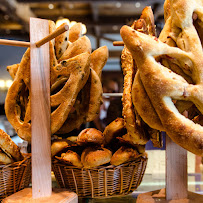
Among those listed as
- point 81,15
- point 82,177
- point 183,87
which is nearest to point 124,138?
point 82,177

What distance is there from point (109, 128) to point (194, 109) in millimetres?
313

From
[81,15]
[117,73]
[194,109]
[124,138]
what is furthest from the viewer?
[81,15]

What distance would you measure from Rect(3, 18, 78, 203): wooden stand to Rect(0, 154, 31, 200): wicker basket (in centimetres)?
4

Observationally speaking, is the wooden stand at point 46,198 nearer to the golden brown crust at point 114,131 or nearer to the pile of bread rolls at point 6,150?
the pile of bread rolls at point 6,150

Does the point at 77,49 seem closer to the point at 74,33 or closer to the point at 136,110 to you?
the point at 74,33

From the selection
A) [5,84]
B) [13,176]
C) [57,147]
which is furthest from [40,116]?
[5,84]

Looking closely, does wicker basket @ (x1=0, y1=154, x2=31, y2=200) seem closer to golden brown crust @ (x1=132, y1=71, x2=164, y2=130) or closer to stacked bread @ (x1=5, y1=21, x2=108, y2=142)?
stacked bread @ (x1=5, y1=21, x2=108, y2=142)

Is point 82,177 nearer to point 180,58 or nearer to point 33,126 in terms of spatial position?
point 33,126

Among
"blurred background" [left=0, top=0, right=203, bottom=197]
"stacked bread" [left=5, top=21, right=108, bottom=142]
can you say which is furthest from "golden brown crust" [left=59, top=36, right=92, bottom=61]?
"blurred background" [left=0, top=0, right=203, bottom=197]

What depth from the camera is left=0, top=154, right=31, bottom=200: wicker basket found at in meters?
0.84

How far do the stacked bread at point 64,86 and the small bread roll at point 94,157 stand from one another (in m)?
0.14

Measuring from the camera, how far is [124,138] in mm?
839

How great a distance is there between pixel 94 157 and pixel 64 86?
263mm

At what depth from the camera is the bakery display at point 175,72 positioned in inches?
23.5
